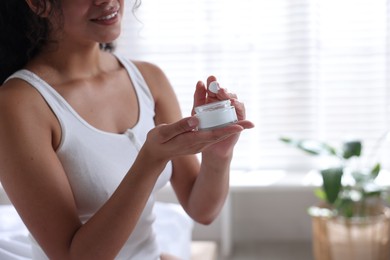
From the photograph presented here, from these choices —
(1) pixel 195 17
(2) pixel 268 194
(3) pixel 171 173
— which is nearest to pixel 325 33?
(1) pixel 195 17

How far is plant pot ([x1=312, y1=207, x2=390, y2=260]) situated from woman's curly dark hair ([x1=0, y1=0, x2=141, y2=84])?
139cm

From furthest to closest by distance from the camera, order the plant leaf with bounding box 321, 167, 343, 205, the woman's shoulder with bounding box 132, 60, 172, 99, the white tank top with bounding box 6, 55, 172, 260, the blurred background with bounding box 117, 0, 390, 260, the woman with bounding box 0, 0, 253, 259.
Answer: the blurred background with bounding box 117, 0, 390, 260
the plant leaf with bounding box 321, 167, 343, 205
the woman's shoulder with bounding box 132, 60, 172, 99
the white tank top with bounding box 6, 55, 172, 260
the woman with bounding box 0, 0, 253, 259

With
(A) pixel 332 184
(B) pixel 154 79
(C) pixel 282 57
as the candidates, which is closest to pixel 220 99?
(B) pixel 154 79

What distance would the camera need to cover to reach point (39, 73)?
4.38 ft

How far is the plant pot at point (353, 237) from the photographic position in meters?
2.33

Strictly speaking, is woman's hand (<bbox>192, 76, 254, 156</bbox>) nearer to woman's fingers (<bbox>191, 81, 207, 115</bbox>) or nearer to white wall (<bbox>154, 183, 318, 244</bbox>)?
woman's fingers (<bbox>191, 81, 207, 115</bbox>)

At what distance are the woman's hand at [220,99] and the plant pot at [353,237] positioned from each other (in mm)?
1167

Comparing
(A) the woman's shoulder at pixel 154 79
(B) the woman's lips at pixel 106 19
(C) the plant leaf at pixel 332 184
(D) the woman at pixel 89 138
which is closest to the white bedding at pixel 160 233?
(D) the woman at pixel 89 138

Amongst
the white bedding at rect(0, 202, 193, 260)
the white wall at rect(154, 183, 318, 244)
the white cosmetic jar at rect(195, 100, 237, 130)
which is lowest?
the white wall at rect(154, 183, 318, 244)


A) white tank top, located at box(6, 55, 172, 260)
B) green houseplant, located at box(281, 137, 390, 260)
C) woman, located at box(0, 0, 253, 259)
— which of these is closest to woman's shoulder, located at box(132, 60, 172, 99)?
woman, located at box(0, 0, 253, 259)

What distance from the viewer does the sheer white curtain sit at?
2656mm

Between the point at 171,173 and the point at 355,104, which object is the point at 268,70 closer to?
the point at 355,104

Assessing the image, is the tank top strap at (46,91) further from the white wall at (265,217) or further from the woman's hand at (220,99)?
the white wall at (265,217)

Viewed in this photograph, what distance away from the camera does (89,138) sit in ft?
4.27
